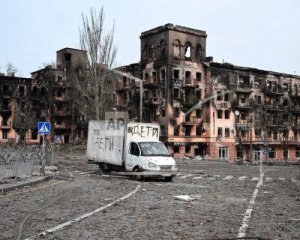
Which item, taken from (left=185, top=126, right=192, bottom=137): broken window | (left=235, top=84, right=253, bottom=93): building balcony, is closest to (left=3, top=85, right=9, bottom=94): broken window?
(left=185, top=126, right=192, bottom=137): broken window

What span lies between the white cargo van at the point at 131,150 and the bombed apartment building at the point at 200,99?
33549 millimetres

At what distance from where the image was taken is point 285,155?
70.4 meters

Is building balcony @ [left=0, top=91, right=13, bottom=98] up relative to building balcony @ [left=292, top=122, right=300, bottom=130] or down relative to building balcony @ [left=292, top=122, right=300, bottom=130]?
up

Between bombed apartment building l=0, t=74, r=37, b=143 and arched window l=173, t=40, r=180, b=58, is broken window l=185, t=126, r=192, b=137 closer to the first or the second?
arched window l=173, t=40, r=180, b=58

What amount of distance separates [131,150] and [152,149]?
3.62 ft

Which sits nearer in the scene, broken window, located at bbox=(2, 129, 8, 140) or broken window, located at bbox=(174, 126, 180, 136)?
broken window, located at bbox=(174, 126, 180, 136)

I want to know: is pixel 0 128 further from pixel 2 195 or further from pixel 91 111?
pixel 2 195

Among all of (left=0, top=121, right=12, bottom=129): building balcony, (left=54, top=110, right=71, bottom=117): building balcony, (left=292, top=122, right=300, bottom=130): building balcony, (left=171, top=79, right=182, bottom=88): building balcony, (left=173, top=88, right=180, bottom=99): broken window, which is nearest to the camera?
(left=171, top=79, right=182, bottom=88): building balcony

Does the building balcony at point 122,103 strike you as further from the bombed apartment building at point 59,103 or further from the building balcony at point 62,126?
the building balcony at point 62,126

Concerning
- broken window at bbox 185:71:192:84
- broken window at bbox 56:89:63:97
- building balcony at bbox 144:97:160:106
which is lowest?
building balcony at bbox 144:97:160:106

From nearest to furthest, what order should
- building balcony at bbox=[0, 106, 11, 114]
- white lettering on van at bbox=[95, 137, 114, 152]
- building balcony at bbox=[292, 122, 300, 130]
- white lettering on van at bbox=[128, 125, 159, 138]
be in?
white lettering on van at bbox=[128, 125, 159, 138] < white lettering on van at bbox=[95, 137, 114, 152] < building balcony at bbox=[0, 106, 11, 114] < building balcony at bbox=[292, 122, 300, 130]

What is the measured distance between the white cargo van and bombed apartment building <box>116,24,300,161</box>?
110ft

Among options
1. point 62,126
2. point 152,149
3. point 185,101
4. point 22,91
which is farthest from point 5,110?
point 152,149

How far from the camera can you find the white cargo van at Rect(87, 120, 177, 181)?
810 inches
